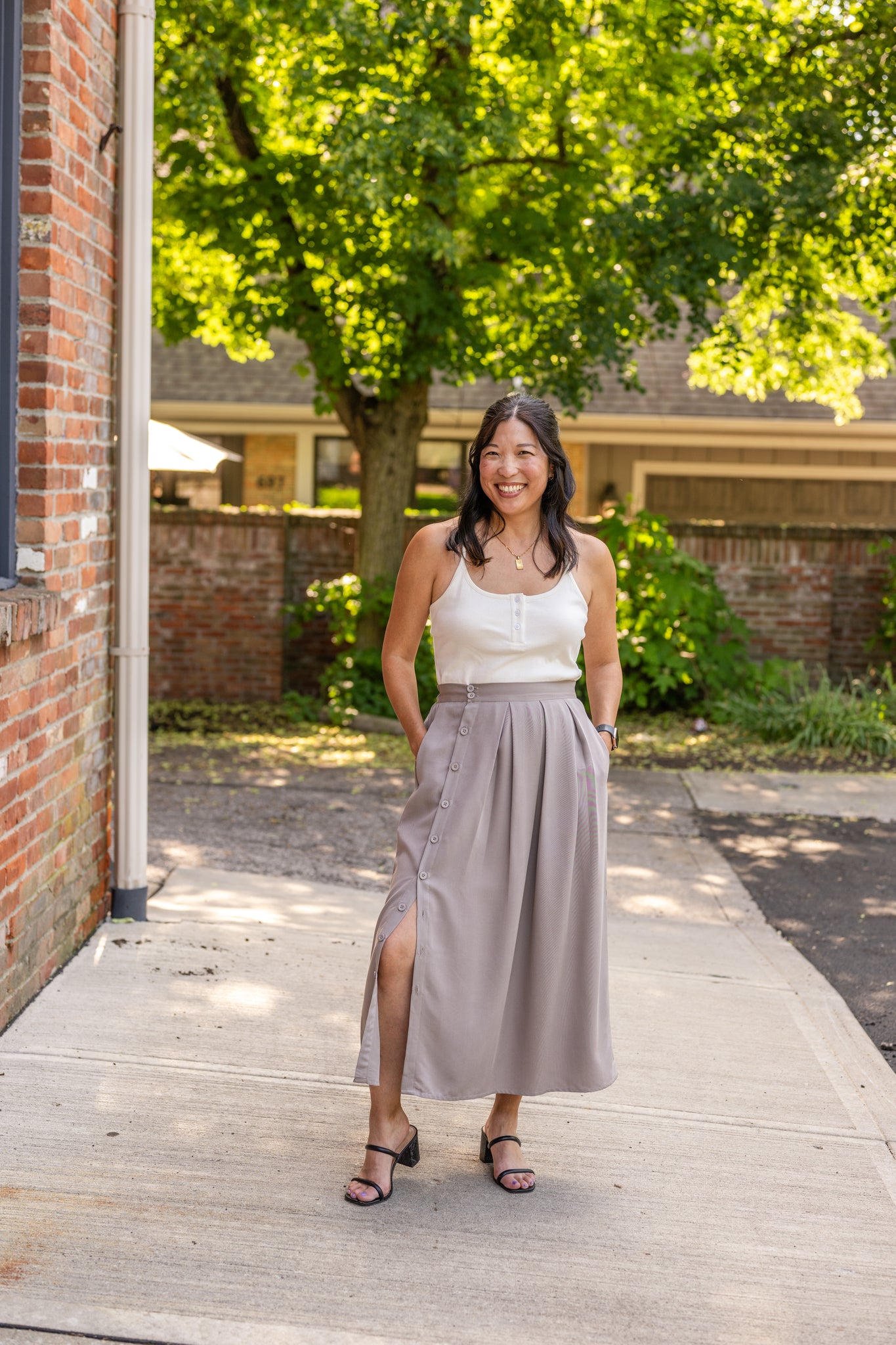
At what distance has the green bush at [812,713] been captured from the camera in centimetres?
1055

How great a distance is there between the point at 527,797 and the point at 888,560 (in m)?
10.2

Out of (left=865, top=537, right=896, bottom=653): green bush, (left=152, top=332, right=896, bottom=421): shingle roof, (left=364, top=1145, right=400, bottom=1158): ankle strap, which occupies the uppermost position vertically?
(left=152, top=332, right=896, bottom=421): shingle roof

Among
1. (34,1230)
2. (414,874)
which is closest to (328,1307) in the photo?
(34,1230)

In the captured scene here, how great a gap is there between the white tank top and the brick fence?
927 cm

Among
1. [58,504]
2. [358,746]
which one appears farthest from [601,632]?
[358,746]

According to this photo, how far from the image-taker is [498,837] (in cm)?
312

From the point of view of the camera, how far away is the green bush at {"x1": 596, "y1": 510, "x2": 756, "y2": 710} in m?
11.5

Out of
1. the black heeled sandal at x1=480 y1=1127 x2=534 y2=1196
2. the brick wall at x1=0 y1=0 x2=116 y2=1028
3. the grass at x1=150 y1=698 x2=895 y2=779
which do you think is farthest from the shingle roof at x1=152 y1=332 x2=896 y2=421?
the black heeled sandal at x1=480 y1=1127 x2=534 y2=1196

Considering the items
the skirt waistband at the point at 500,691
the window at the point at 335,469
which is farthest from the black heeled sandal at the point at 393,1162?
the window at the point at 335,469

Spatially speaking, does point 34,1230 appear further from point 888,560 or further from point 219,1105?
point 888,560

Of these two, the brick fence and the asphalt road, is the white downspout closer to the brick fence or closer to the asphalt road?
the asphalt road

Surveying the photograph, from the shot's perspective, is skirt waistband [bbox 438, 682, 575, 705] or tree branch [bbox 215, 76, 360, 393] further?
tree branch [bbox 215, 76, 360, 393]

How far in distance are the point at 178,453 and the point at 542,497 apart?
614cm

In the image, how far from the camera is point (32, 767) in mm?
4008
